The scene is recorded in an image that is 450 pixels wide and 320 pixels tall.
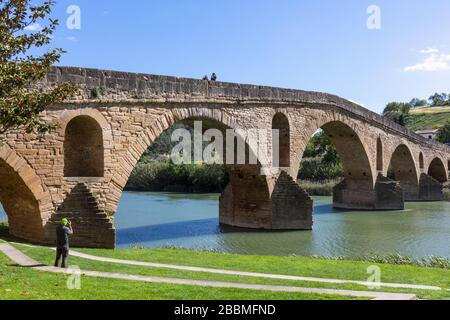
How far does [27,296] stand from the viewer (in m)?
6.88

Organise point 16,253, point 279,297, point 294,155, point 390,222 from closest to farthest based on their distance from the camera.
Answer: point 279,297 < point 16,253 < point 294,155 < point 390,222

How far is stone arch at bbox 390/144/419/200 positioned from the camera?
39125 millimetres

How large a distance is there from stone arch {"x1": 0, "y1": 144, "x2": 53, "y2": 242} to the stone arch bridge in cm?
3

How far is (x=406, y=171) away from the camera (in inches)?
1576

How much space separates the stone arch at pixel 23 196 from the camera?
12.7 metres

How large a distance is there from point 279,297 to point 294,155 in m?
15.9

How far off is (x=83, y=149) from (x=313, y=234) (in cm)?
1016

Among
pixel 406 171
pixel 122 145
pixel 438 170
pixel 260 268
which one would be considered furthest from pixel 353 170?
pixel 260 268

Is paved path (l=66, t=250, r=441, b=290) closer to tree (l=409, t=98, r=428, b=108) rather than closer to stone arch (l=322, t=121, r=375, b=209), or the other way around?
stone arch (l=322, t=121, r=375, b=209)

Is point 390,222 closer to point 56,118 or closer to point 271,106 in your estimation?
point 271,106

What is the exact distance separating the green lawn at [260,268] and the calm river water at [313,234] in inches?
140

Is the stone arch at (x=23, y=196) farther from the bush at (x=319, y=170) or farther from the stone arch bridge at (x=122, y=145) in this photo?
the bush at (x=319, y=170)

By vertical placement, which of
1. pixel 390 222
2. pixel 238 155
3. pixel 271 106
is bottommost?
pixel 390 222
